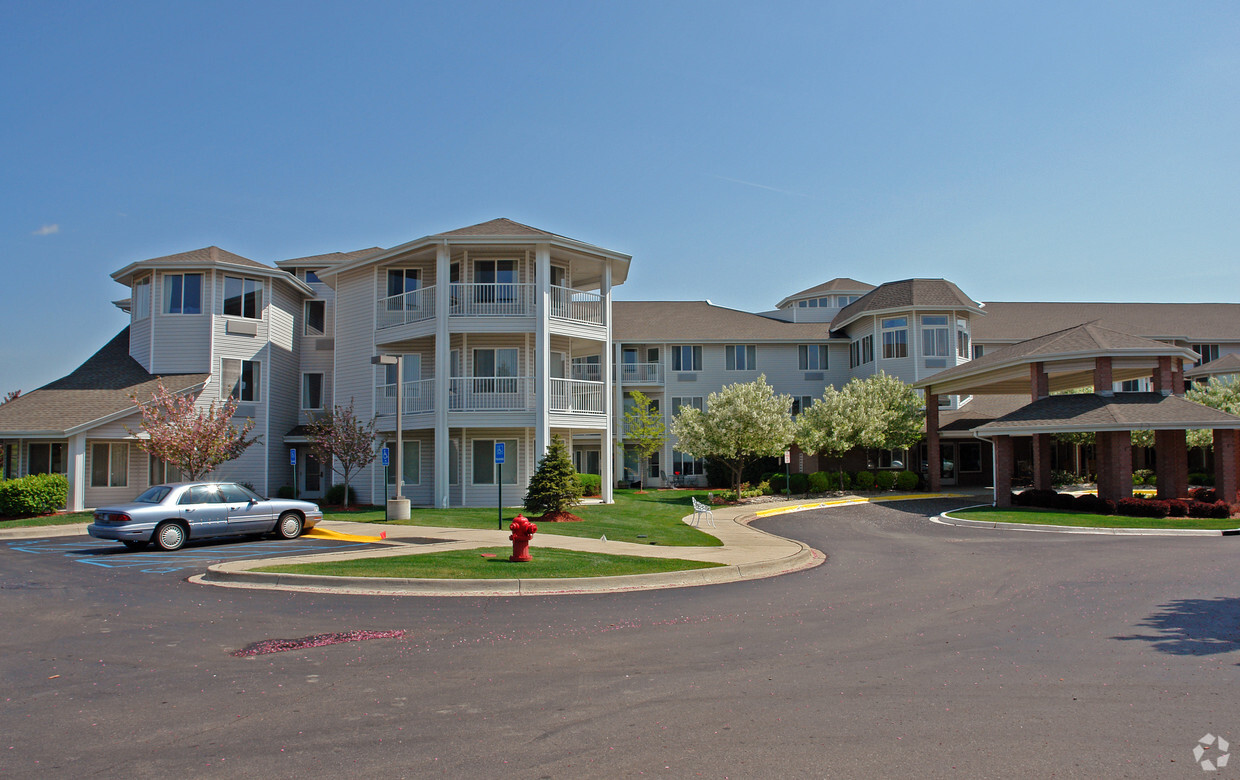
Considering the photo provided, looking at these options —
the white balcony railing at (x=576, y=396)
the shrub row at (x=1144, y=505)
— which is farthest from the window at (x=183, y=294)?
the shrub row at (x=1144, y=505)

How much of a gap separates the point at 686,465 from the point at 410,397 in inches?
761

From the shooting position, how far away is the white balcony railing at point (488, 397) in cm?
2783

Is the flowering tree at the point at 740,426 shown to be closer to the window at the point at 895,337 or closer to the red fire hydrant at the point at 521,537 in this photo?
the window at the point at 895,337

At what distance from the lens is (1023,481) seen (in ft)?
132

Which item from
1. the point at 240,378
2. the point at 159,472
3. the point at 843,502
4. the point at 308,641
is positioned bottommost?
the point at 843,502

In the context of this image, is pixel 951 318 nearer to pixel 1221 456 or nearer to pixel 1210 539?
pixel 1221 456

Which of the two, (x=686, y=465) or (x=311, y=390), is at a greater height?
(x=311, y=390)

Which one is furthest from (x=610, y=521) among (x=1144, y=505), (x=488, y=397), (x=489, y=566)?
(x=1144, y=505)

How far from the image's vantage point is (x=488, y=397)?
28.1 metres

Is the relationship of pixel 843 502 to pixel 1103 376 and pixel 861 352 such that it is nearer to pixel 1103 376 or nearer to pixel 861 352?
pixel 1103 376

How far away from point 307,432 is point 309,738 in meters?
28.9

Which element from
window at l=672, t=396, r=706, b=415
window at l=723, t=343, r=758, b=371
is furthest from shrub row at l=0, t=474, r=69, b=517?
window at l=723, t=343, r=758, b=371

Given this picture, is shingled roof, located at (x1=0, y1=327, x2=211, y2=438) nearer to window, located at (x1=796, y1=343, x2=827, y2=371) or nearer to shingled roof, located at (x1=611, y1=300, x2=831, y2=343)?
shingled roof, located at (x1=611, y1=300, x2=831, y2=343)

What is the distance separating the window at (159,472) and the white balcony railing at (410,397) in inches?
310
